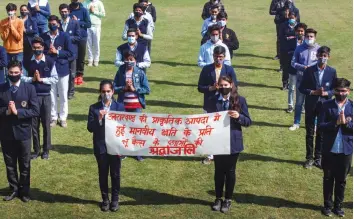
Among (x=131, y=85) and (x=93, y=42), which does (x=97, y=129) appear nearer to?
(x=131, y=85)

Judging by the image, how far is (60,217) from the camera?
10.3m

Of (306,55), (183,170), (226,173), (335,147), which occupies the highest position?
(306,55)

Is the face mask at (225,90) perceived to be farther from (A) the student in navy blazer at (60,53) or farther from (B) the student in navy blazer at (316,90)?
(A) the student in navy blazer at (60,53)

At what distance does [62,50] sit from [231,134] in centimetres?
573

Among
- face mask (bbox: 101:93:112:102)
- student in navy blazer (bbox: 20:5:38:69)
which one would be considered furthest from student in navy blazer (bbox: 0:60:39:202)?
student in navy blazer (bbox: 20:5:38:69)

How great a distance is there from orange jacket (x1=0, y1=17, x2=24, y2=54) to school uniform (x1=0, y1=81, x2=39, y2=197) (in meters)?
6.05

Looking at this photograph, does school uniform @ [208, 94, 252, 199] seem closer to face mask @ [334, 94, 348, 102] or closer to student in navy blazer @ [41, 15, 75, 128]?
face mask @ [334, 94, 348, 102]

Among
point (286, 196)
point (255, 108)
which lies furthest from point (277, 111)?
point (286, 196)

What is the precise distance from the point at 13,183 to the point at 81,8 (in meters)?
8.20

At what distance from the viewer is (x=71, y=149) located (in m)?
13.4

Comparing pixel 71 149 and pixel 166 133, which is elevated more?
pixel 166 133

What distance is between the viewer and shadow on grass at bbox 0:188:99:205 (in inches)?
430

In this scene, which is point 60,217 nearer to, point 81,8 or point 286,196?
point 286,196

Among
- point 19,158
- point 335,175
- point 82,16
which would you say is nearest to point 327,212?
point 335,175
